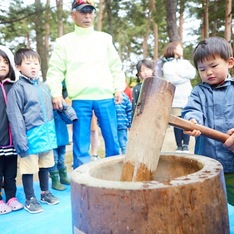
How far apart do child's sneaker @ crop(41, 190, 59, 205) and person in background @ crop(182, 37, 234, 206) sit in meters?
1.58

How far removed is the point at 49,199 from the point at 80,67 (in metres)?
1.32

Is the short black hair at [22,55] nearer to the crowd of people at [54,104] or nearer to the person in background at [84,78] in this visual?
the crowd of people at [54,104]

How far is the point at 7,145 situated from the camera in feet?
10.4

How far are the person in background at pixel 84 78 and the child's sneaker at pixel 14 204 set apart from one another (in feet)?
2.31

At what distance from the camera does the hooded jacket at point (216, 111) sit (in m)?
2.20

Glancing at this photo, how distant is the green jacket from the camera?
353cm

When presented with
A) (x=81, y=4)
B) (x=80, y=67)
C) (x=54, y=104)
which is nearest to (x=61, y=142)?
(x=54, y=104)

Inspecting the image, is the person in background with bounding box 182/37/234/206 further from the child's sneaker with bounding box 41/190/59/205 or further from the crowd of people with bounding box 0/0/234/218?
the child's sneaker with bounding box 41/190/59/205

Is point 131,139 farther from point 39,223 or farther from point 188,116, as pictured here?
point 39,223

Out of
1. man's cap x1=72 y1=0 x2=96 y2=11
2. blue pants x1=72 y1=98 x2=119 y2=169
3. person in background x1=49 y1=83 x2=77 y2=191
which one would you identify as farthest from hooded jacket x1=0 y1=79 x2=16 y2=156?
man's cap x1=72 y1=0 x2=96 y2=11

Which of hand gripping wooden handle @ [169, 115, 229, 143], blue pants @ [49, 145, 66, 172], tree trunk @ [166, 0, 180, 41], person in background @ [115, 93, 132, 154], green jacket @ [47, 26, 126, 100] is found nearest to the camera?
hand gripping wooden handle @ [169, 115, 229, 143]

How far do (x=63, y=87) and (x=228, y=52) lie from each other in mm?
2171

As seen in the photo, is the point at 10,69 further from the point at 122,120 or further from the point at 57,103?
the point at 122,120

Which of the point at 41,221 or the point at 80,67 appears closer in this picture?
the point at 41,221
